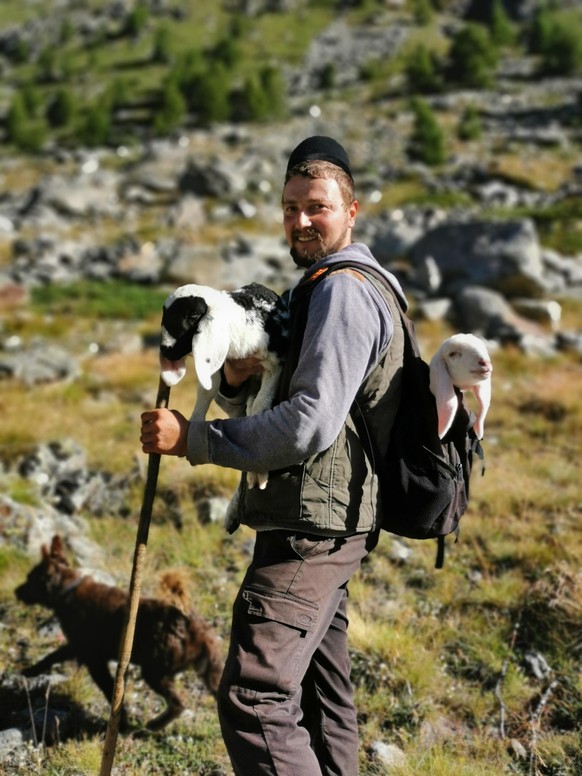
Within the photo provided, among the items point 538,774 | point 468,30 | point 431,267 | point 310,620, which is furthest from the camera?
point 468,30

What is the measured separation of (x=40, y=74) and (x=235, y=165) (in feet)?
137

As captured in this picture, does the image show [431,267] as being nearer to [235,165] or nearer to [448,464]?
[448,464]

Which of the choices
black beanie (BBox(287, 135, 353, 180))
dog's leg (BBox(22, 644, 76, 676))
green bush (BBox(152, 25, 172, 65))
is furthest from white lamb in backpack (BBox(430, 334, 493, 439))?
green bush (BBox(152, 25, 172, 65))

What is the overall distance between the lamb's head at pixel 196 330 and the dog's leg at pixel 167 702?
71.2 inches

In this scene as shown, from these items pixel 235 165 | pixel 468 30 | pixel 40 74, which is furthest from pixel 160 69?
pixel 235 165

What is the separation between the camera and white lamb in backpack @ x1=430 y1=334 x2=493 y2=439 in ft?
6.86

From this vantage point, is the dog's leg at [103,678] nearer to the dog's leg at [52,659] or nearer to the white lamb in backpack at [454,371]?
the dog's leg at [52,659]

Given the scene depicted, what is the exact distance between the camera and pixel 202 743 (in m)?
3.11

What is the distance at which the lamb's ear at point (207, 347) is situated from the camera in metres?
2.11

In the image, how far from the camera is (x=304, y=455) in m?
1.92

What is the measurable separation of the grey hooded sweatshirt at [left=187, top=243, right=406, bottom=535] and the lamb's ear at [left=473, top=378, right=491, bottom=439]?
0.99 ft

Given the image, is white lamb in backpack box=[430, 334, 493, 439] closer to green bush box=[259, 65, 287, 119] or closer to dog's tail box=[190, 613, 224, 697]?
dog's tail box=[190, 613, 224, 697]

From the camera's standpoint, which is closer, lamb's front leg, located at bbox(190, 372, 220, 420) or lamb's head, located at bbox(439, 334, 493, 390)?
lamb's head, located at bbox(439, 334, 493, 390)

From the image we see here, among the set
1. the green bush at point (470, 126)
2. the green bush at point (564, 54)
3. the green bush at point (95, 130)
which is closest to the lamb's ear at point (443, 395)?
the green bush at point (470, 126)
